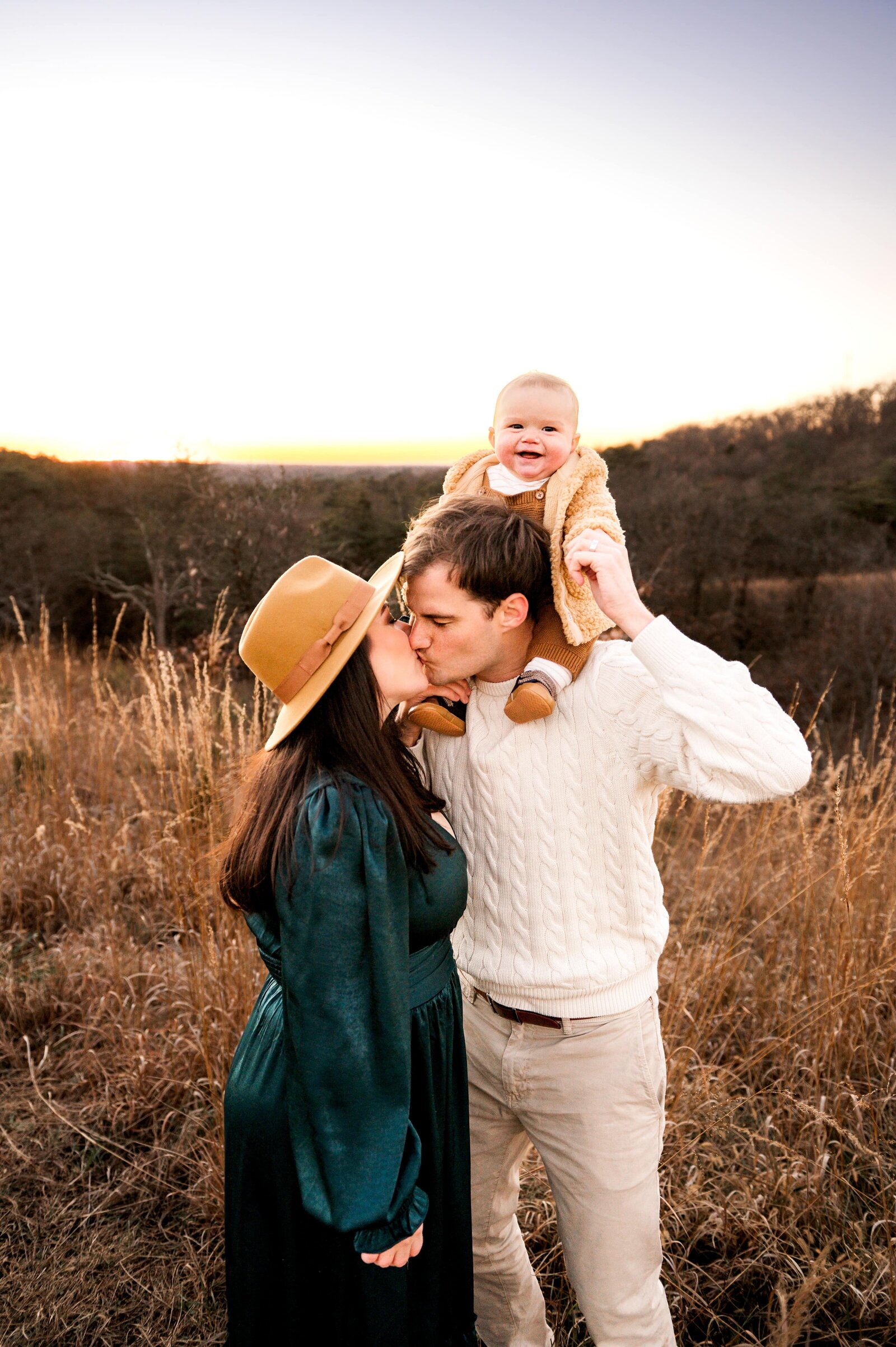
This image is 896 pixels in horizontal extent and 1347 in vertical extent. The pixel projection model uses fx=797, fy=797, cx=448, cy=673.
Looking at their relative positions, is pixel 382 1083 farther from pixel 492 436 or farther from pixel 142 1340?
pixel 492 436

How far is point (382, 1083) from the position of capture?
130 cm

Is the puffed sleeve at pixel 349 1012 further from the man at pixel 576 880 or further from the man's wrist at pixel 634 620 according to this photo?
the man's wrist at pixel 634 620

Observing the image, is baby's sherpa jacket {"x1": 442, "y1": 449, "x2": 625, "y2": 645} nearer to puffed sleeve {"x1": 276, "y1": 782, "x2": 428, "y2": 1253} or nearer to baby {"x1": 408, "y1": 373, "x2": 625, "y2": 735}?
baby {"x1": 408, "y1": 373, "x2": 625, "y2": 735}

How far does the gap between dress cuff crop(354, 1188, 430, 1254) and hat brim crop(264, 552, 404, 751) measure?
0.81m

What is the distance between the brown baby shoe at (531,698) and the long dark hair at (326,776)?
249 mm

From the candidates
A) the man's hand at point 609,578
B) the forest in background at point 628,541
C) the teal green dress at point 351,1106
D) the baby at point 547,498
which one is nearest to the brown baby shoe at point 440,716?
the baby at point 547,498

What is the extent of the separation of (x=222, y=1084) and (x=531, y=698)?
6.55 feet

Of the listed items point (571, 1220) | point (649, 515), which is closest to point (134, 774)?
point (571, 1220)

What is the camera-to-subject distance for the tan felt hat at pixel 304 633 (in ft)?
4.69

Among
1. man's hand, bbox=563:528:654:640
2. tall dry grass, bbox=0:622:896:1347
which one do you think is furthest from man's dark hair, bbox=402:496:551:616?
tall dry grass, bbox=0:622:896:1347

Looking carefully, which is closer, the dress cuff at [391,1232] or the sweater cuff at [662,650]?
the dress cuff at [391,1232]

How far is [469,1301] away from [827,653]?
19361 millimetres

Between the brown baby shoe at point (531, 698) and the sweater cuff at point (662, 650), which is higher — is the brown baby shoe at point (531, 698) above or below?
below

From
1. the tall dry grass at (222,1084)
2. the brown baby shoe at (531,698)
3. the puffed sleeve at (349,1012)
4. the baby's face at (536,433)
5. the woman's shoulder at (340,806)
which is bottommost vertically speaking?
the tall dry grass at (222,1084)
